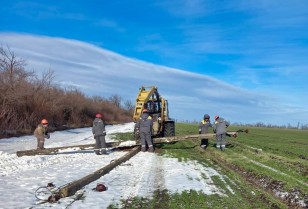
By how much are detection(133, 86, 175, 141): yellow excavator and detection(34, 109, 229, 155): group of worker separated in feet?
5.05

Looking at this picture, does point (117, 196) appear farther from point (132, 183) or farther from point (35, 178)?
point (35, 178)

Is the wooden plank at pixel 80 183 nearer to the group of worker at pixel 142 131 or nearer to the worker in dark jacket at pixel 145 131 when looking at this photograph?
the group of worker at pixel 142 131

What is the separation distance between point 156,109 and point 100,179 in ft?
43.2

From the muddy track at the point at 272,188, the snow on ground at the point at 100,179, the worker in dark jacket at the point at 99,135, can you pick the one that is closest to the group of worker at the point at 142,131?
the worker in dark jacket at the point at 99,135

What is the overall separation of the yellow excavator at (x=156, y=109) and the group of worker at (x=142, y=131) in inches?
60.6

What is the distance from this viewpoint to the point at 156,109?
24172 millimetres

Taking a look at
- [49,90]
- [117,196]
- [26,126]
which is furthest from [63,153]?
[49,90]

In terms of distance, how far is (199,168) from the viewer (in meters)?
14.1

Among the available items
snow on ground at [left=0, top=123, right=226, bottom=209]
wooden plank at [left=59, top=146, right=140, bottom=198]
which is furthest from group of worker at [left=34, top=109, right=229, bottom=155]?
wooden plank at [left=59, top=146, right=140, bottom=198]

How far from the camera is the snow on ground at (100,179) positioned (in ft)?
28.1

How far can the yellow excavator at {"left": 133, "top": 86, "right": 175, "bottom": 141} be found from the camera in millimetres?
22844

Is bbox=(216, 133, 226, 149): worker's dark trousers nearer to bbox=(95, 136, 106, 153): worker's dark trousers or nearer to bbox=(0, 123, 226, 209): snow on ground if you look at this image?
bbox=(0, 123, 226, 209): snow on ground

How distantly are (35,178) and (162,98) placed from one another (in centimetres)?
1419

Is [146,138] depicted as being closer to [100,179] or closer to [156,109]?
[156,109]
